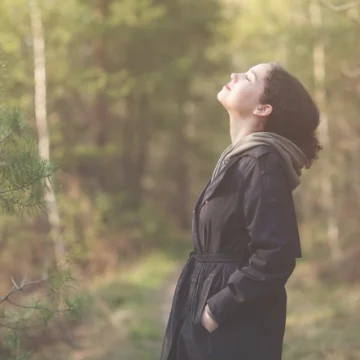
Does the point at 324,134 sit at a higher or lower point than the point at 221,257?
higher

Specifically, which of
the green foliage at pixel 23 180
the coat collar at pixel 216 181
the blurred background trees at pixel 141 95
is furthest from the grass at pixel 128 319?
the coat collar at pixel 216 181

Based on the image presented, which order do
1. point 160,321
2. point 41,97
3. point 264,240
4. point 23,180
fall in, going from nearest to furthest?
point 264,240
point 23,180
point 160,321
point 41,97

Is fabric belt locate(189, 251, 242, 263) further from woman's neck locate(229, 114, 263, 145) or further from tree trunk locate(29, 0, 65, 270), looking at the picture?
tree trunk locate(29, 0, 65, 270)

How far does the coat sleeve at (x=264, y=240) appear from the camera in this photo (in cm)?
260

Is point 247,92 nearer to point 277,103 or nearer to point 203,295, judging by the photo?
point 277,103

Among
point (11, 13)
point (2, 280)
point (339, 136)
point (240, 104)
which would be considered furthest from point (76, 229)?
point (240, 104)

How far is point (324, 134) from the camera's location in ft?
44.2

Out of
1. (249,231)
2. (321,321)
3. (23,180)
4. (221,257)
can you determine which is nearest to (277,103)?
(249,231)

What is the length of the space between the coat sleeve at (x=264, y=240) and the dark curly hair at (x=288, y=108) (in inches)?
8.2

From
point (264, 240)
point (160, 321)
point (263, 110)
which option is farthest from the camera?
point (160, 321)

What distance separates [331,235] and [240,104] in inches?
447

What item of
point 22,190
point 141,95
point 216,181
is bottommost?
point 216,181

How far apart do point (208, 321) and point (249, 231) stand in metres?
0.41

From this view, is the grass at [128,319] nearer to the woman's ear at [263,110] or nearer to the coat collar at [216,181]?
the coat collar at [216,181]
